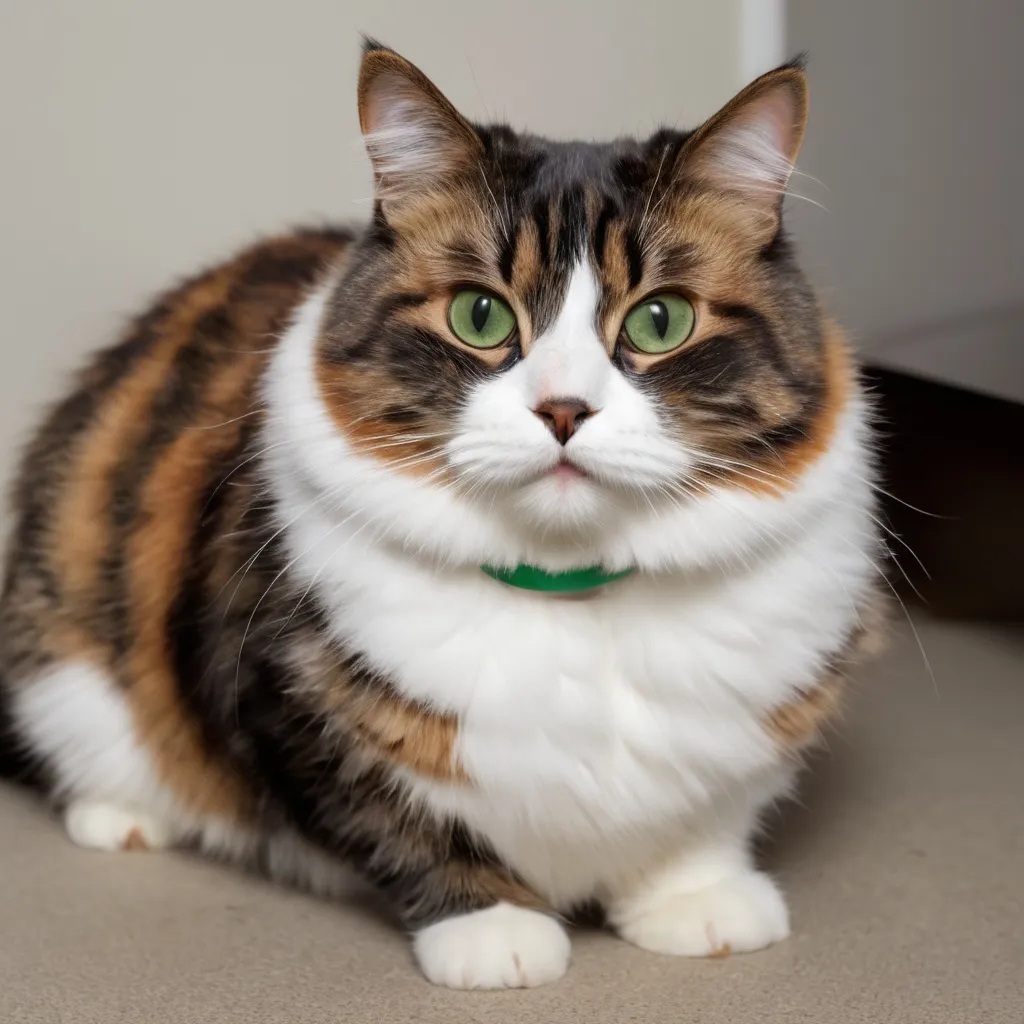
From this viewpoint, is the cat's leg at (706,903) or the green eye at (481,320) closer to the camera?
the green eye at (481,320)

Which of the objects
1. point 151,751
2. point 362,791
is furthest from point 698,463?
point 151,751

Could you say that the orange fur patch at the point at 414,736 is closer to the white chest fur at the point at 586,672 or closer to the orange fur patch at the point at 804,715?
the white chest fur at the point at 586,672

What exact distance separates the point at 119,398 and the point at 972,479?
1.58 m

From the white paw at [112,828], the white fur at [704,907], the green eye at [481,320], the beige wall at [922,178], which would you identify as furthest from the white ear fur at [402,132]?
the beige wall at [922,178]

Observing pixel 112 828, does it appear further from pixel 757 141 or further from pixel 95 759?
pixel 757 141

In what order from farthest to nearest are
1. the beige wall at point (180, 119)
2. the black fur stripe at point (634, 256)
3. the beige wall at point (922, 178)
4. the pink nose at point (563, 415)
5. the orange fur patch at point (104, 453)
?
the beige wall at point (922, 178) < the beige wall at point (180, 119) < the orange fur patch at point (104, 453) < the black fur stripe at point (634, 256) < the pink nose at point (563, 415)

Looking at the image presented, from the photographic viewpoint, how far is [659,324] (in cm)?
114

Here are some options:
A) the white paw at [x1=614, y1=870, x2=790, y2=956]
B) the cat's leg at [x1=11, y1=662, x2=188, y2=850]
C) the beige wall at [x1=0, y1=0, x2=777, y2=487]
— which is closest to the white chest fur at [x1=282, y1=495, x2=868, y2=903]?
the white paw at [x1=614, y1=870, x2=790, y2=956]

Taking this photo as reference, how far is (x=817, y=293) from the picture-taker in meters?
1.31

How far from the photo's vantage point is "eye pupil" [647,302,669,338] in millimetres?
1135

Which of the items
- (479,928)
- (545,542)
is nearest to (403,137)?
(545,542)

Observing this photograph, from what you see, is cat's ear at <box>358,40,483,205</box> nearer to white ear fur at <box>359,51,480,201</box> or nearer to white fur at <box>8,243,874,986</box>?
white ear fur at <box>359,51,480,201</box>

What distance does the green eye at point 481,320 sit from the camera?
1.14m

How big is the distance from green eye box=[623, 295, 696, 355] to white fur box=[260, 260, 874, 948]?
14cm
